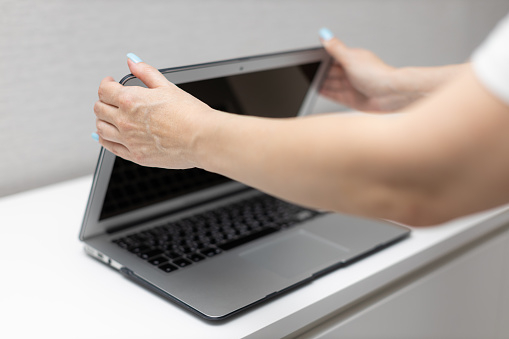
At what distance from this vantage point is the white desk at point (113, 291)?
55 centimetres

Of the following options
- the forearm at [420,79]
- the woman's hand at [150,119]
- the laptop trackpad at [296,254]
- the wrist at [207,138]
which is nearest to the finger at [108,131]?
the woman's hand at [150,119]

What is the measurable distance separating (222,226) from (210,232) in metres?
0.03

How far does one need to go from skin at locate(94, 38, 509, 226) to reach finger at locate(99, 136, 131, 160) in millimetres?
26

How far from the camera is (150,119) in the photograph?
536mm

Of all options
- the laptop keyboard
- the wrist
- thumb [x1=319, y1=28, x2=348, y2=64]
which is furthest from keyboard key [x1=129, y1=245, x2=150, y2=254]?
thumb [x1=319, y1=28, x2=348, y2=64]

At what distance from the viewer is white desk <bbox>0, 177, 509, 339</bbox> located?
0.55 meters

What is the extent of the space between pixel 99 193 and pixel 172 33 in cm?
41

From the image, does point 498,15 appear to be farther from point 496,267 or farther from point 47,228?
point 47,228

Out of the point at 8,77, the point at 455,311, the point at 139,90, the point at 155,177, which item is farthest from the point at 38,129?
the point at 455,311

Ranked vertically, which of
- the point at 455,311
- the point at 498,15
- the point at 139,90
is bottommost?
the point at 455,311

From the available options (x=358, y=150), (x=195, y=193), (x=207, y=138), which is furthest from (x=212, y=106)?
(x=358, y=150)

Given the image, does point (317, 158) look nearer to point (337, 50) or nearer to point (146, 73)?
point (146, 73)

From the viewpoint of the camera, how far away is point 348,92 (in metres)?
0.95

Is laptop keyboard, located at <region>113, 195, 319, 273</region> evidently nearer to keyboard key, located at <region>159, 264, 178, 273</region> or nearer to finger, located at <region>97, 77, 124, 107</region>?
keyboard key, located at <region>159, 264, 178, 273</region>
